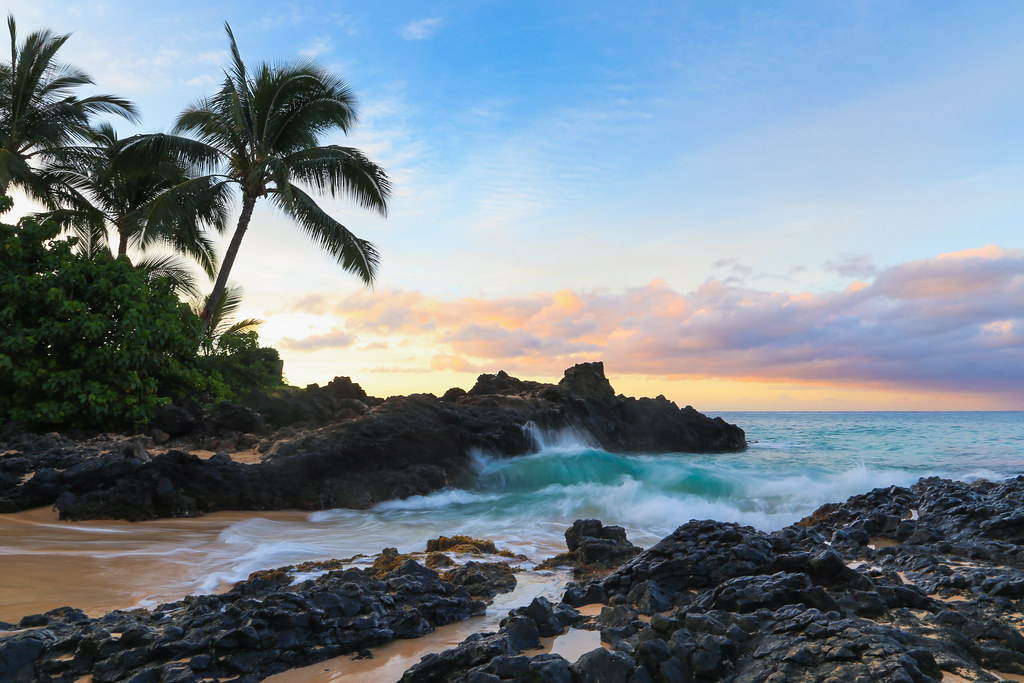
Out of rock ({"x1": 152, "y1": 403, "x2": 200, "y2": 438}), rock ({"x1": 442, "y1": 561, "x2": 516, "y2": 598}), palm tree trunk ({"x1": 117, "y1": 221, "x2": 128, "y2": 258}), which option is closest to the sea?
rock ({"x1": 442, "y1": 561, "x2": 516, "y2": 598})

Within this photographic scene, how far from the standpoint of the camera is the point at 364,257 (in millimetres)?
17797

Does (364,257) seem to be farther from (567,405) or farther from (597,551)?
(597,551)

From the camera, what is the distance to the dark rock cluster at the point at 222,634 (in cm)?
363

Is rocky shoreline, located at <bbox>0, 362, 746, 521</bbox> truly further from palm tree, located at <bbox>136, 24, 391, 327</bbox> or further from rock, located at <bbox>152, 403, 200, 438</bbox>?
palm tree, located at <bbox>136, 24, 391, 327</bbox>

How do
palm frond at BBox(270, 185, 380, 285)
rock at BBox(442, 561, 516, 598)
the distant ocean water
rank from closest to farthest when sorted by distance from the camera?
rock at BBox(442, 561, 516, 598)
the distant ocean water
palm frond at BBox(270, 185, 380, 285)

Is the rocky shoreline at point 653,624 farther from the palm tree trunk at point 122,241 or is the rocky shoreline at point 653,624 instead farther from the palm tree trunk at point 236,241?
the palm tree trunk at point 122,241

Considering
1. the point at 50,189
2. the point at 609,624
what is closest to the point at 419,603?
the point at 609,624

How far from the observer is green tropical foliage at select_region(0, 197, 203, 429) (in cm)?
1318

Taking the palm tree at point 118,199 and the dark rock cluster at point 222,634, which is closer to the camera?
the dark rock cluster at point 222,634

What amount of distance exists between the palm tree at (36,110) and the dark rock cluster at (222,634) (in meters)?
21.0

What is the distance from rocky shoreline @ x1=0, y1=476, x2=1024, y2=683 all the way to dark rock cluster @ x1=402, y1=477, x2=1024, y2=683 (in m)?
0.01

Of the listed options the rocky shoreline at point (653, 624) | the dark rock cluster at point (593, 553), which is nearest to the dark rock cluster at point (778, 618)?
the rocky shoreline at point (653, 624)

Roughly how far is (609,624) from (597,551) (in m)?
2.42

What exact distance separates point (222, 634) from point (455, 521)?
248 inches
